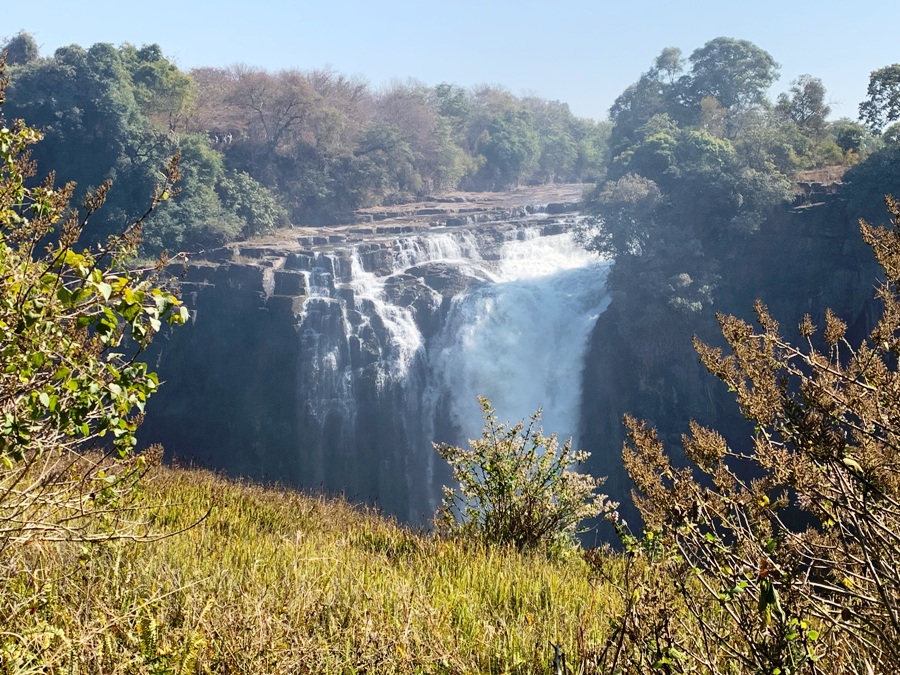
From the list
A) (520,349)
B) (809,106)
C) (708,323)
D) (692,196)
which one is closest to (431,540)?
(708,323)

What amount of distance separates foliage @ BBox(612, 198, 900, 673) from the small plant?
3168 mm

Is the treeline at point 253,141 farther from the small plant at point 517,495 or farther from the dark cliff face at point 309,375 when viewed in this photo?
the small plant at point 517,495

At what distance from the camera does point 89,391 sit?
247cm

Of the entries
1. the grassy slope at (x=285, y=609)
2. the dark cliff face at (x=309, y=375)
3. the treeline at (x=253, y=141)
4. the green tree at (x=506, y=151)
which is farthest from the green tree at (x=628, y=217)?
the green tree at (x=506, y=151)

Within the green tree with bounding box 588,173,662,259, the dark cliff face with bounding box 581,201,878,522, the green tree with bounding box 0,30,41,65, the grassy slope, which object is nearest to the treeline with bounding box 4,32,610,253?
the green tree with bounding box 0,30,41,65

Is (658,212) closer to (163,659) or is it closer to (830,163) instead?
(830,163)

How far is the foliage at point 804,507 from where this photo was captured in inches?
78.8

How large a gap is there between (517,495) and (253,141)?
1369 inches

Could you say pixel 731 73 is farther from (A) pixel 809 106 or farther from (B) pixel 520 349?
(B) pixel 520 349

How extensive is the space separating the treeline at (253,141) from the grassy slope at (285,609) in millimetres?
17615

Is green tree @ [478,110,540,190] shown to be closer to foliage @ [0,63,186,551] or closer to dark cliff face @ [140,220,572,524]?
dark cliff face @ [140,220,572,524]

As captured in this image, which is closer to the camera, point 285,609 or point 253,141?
point 285,609

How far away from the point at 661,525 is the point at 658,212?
74.5ft

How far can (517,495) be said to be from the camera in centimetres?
617
